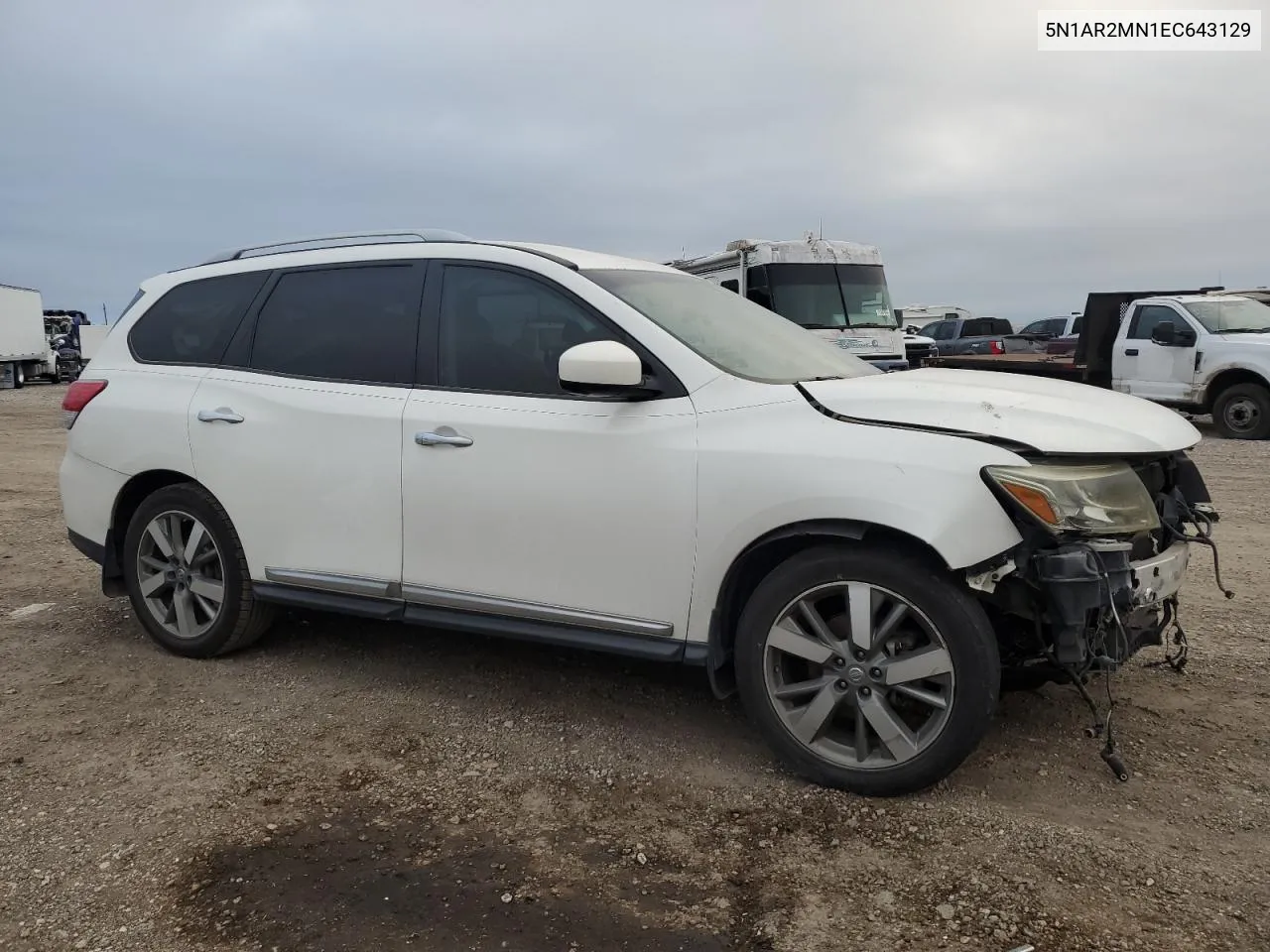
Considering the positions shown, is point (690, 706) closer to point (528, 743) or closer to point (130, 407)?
point (528, 743)

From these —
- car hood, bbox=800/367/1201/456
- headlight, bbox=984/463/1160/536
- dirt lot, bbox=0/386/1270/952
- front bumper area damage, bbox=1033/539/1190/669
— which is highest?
car hood, bbox=800/367/1201/456

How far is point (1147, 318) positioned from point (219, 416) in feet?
42.9

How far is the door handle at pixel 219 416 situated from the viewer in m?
4.32

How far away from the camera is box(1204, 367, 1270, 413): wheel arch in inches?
496

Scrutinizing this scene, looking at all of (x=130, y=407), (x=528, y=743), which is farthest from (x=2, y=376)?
(x=528, y=743)

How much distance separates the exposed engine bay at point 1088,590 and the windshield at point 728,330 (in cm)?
105

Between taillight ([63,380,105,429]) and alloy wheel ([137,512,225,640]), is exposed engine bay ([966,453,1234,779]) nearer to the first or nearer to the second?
alloy wheel ([137,512,225,640])

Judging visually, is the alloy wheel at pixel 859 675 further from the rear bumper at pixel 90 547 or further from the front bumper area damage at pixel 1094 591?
the rear bumper at pixel 90 547

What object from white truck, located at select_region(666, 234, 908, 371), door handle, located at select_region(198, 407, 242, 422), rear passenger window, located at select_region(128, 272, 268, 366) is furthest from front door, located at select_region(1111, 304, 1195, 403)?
door handle, located at select_region(198, 407, 242, 422)

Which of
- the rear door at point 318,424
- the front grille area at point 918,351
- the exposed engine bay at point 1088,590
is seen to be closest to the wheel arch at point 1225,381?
the front grille area at point 918,351

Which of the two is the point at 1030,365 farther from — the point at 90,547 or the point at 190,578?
the point at 90,547

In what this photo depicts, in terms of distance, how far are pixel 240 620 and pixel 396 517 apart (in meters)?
1.12

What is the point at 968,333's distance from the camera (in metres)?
27.6

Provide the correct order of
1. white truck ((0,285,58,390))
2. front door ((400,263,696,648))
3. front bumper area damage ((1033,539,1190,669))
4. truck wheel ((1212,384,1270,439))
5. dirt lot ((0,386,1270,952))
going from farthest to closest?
1. white truck ((0,285,58,390))
2. truck wheel ((1212,384,1270,439))
3. front door ((400,263,696,648))
4. front bumper area damage ((1033,539,1190,669))
5. dirt lot ((0,386,1270,952))
